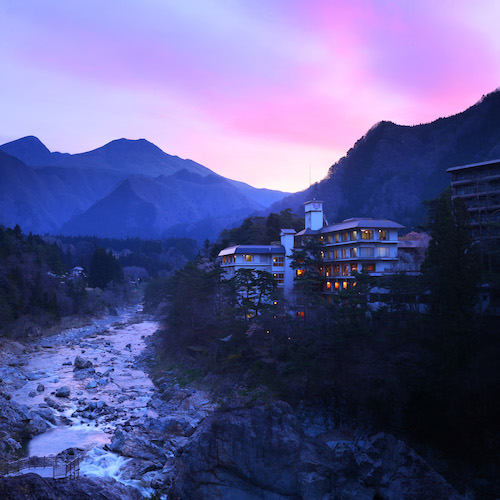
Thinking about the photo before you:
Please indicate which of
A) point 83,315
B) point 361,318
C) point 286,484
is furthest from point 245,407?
point 83,315

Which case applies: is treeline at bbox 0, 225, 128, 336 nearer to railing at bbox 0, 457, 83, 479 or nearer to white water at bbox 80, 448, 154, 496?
white water at bbox 80, 448, 154, 496

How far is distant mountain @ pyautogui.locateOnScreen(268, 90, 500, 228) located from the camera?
Result: 89.9m

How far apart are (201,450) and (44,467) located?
716 centimetres

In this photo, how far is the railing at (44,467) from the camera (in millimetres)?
19594

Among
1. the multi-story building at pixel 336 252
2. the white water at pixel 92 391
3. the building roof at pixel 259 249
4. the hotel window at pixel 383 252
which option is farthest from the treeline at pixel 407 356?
the building roof at pixel 259 249

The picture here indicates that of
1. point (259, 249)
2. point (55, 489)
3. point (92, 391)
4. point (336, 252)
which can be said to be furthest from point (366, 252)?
point (55, 489)

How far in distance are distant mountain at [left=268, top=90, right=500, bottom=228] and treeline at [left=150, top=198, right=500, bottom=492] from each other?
Result: 5390cm

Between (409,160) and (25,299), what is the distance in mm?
87641

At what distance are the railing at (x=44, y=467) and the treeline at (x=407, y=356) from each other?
1272 centimetres

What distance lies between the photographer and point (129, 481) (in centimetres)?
2095

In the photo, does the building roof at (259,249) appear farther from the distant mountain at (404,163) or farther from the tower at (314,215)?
the distant mountain at (404,163)

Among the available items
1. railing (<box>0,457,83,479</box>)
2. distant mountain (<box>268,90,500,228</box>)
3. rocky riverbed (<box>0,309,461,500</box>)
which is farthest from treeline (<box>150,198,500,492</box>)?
distant mountain (<box>268,90,500,228</box>)

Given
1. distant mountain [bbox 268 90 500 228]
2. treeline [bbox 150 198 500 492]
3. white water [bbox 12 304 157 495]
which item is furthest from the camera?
distant mountain [bbox 268 90 500 228]

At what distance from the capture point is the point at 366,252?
38.6 meters
